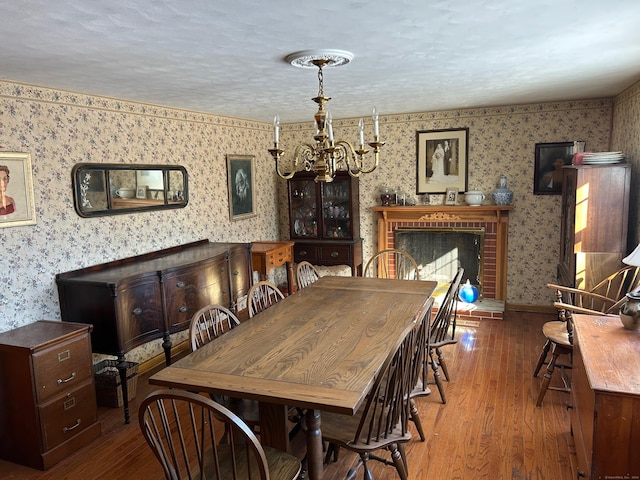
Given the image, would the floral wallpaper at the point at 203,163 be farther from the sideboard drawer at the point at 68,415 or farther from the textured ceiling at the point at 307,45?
the sideboard drawer at the point at 68,415

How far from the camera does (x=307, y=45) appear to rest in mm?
2375

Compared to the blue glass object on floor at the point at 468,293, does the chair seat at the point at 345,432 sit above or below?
above

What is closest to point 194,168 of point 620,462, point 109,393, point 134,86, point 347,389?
point 134,86

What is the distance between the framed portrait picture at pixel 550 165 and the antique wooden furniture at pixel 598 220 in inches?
51.1

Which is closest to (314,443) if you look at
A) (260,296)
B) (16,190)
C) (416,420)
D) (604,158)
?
(416,420)

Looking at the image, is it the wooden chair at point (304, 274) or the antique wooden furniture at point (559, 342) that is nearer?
the antique wooden furniture at point (559, 342)

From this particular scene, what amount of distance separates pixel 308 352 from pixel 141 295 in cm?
152

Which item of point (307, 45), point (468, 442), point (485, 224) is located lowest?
point (468, 442)

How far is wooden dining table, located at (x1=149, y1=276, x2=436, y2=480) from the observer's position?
1.85m

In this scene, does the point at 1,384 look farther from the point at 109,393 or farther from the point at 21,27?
the point at 21,27

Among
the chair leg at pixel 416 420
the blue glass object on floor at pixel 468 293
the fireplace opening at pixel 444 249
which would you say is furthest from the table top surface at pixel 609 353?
the fireplace opening at pixel 444 249

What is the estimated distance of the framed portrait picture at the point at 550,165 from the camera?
192 inches

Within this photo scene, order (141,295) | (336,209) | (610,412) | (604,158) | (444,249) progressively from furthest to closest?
(336,209), (444,249), (604,158), (141,295), (610,412)

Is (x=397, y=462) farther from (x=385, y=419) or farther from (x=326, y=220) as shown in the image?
(x=326, y=220)
